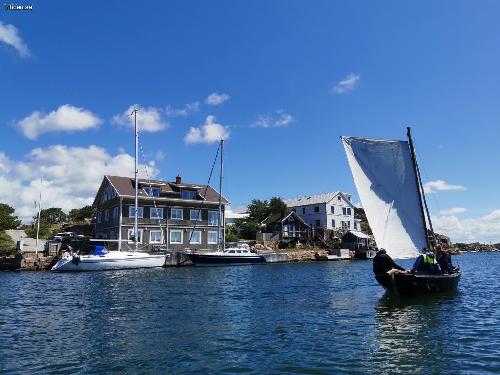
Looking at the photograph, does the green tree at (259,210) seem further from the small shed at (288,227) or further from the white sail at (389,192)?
the white sail at (389,192)

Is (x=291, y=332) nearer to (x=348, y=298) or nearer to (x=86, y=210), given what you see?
(x=348, y=298)

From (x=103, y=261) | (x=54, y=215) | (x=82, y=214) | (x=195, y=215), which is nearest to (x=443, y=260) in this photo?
(x=103, y=261)

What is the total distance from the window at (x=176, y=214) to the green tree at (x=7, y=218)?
99.0 ft

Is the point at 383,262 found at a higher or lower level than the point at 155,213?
lower

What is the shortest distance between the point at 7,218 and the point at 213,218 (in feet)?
117

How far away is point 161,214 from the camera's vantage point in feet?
199

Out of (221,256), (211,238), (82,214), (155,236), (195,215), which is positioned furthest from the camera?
(82,214)

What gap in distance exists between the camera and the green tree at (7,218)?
72.0m

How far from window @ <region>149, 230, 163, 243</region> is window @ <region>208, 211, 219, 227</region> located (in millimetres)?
7575

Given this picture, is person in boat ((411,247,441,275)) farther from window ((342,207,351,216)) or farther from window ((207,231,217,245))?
window ((342,207,351,216))

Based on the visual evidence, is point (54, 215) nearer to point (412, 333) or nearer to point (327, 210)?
point (327, 210)

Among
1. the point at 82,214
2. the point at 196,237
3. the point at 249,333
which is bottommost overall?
the point at 249,333

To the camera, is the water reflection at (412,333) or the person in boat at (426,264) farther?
the person in boat at (426,264)

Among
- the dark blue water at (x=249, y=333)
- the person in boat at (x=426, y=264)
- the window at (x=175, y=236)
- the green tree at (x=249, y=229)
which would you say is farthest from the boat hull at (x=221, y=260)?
the person in boat at (x=426, y=264)
